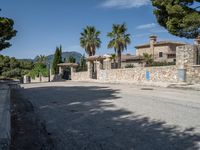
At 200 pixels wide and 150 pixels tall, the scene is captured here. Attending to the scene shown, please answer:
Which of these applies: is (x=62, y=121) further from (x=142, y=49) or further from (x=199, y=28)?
(x=142, y=49)

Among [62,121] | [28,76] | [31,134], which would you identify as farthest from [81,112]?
[28,76]

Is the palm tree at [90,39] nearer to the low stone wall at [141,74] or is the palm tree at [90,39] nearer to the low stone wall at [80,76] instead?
the low stone wall at [80,76]

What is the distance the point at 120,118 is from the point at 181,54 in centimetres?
1742

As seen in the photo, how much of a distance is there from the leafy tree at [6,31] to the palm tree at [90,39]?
32.1 meters

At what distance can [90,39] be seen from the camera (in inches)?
2298

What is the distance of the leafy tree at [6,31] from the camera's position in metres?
22.0

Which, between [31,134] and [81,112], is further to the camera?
[81,112]

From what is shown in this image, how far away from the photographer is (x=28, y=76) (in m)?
58.2

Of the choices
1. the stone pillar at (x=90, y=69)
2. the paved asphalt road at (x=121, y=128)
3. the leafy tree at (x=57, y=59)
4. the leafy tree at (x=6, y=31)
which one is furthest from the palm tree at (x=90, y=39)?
the paved asphalt road at (x=121, y=128)

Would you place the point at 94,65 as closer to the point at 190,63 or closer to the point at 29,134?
the point at 190,63

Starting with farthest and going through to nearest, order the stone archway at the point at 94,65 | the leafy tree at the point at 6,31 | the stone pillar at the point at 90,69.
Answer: the stone pillar at the point at 90,69
the stone archway at the point at 94,65
the leafy tree at the point at 6,31

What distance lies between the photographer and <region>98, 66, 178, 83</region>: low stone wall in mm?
25644

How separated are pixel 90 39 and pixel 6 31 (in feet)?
116

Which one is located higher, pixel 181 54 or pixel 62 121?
pixel 181 54
